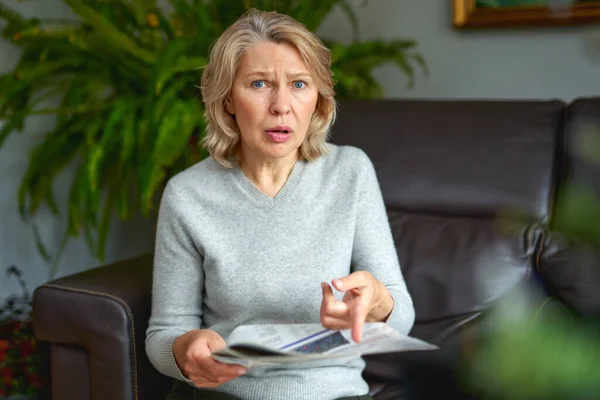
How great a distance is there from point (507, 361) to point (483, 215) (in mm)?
907

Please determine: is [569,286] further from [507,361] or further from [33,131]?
[33,131]

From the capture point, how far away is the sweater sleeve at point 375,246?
1207 millimetres

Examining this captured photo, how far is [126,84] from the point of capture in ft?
7.03

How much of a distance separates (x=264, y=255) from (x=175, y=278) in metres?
0.17

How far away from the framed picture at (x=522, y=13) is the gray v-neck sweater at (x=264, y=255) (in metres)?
0.90

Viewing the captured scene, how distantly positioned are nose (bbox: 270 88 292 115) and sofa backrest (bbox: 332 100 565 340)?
45 centimetres

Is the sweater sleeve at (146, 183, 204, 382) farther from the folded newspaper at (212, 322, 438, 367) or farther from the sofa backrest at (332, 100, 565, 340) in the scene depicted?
the sofa backrest at (332, 100, 565, 340)

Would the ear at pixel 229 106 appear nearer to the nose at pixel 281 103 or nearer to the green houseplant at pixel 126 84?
the nose at pixel 281 103

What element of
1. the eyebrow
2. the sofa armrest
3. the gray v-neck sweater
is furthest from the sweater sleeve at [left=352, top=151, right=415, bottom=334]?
the sofa armrest

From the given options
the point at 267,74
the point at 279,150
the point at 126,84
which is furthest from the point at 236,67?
the point at 126,84

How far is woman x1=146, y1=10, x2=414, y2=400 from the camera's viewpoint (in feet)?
3.81

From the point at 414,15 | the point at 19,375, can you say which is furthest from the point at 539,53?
the point at 19,375

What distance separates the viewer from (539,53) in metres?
1.93

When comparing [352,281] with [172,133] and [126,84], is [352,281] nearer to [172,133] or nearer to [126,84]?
[172,133]
